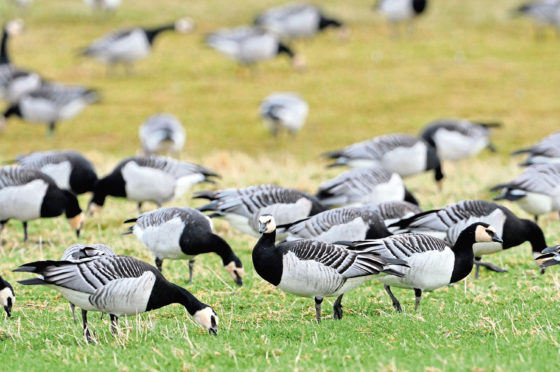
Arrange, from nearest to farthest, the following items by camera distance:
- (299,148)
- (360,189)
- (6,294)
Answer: (6,294) < (360,189) < (299,148)

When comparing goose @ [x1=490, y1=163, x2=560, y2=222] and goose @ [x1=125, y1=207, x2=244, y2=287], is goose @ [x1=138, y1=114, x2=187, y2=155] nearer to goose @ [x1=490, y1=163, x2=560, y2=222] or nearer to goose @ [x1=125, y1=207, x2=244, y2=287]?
goose @ [x1=490, y1=163, x2=560, y2=222]

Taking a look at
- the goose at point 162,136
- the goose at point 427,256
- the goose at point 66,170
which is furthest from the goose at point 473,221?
the goose at point 162,136

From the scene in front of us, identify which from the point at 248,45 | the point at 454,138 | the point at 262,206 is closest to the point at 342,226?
the point at 262,206

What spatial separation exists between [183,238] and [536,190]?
19.8 ft

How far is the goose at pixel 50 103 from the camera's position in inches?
1059

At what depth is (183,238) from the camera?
1094 cm

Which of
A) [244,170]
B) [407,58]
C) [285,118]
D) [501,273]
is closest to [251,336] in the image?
[501,273]

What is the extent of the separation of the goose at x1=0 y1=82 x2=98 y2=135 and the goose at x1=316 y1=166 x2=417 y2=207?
14.9 metres

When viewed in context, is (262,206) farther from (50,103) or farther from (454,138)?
(50,103)

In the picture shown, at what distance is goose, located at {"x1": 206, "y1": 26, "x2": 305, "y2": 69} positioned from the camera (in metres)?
33.2

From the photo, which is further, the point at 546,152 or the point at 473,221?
the point at 546,152

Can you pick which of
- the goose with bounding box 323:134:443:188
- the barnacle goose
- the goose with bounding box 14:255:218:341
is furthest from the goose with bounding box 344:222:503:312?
the goose with bounding box 323:134:443:188

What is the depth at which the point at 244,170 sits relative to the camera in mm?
20391

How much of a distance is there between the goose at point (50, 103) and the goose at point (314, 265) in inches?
753
